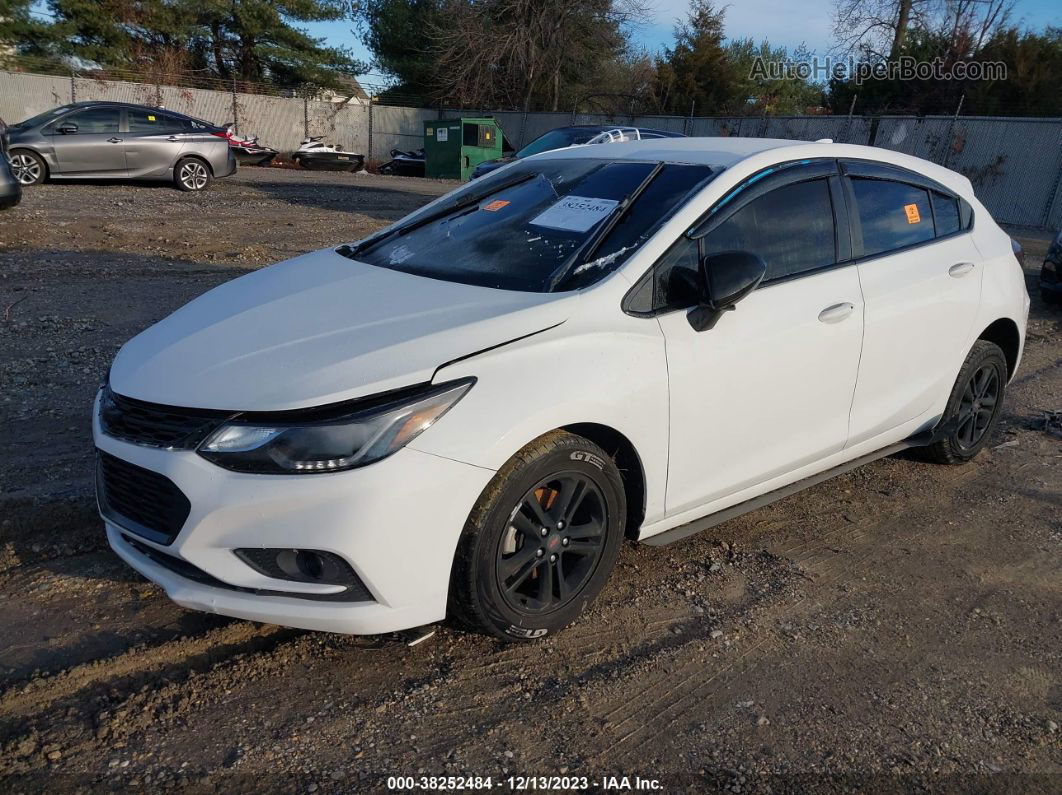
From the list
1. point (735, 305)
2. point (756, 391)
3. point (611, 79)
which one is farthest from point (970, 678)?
point (611, 79)

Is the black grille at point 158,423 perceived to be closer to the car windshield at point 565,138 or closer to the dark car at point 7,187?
the dark car at point 7,187

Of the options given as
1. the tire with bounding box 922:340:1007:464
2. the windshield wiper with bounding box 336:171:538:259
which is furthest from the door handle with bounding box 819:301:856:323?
the windshield wiper with bounding box 336:171:538:259

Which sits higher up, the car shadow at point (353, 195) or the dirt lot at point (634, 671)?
the car shadow at point (353, 195)

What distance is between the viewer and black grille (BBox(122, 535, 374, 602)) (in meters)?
2.58

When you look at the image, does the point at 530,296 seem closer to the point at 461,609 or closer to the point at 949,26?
the point at 461,609

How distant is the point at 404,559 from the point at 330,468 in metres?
0.35

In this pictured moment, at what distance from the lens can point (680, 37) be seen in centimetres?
4084

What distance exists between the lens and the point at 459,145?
90.0ft

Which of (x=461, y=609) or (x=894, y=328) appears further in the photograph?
(x=894, y=328)

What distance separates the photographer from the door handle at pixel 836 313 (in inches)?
141

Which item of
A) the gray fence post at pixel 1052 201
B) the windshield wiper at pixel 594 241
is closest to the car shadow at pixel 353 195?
the windshield wiper at pixel 594 241

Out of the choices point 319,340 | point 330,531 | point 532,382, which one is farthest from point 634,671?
point 319,340

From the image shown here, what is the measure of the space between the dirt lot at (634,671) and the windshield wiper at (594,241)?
1.29 m

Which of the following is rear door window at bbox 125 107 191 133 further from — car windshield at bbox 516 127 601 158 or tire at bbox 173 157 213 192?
car windshield at bbox 516 127 601 158
